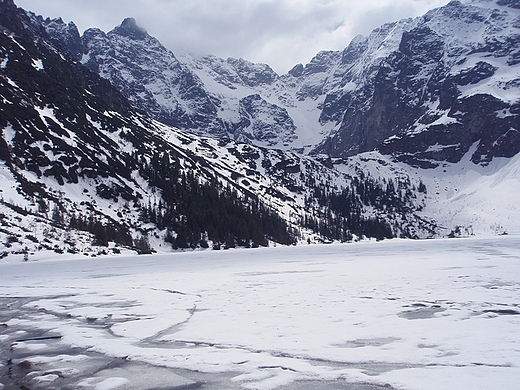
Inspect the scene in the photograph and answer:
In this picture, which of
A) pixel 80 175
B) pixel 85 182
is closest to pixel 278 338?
pixel 85 182

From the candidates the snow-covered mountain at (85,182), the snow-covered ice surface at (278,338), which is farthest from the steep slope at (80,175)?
the snow-covered ice surface at (278,338)

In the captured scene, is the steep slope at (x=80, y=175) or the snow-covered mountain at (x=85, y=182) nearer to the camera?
the snow-covered mountain at (x=85, y=182)

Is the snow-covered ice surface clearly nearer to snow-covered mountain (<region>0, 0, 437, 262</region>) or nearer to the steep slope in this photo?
snow-covered mountain (<region>0, 0, 437, 262</region>)

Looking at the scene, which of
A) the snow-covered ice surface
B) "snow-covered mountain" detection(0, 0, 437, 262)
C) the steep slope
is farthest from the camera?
the steep slope

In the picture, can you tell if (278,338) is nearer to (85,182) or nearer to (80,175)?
(85,182)

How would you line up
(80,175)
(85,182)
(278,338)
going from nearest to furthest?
(278,338) < (85,182) < (80,175)

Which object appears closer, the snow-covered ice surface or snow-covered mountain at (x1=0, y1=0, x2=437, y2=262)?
the snow-covered ice surface

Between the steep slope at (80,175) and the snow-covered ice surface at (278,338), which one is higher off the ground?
the steep slope at (80,175)

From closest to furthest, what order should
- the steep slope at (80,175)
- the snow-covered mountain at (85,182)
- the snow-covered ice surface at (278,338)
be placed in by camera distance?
the snow-covered ice surface at (278,338), the snow-covered mountain at (85,182), the steep slope at (80,175)

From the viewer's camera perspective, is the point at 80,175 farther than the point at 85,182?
Yes

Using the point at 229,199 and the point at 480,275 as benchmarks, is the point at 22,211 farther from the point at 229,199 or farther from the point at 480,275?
the point at 229,199

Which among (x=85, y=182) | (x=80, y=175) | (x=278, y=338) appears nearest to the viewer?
(x=278, y=338)

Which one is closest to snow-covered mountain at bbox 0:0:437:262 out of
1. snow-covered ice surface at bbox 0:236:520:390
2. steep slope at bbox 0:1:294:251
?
steep slope at bbox 0:1:294:251

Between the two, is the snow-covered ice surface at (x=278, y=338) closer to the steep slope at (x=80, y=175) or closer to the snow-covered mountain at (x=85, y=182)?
the snow-covered mountain at (x=85, y=182)
